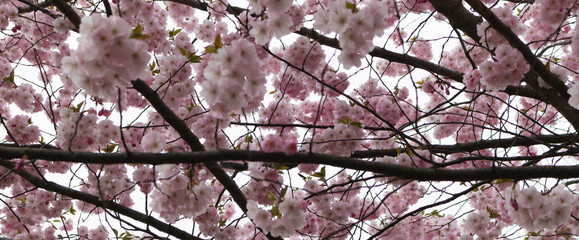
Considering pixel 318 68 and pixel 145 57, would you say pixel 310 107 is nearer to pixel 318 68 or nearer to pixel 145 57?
pixel 318 68

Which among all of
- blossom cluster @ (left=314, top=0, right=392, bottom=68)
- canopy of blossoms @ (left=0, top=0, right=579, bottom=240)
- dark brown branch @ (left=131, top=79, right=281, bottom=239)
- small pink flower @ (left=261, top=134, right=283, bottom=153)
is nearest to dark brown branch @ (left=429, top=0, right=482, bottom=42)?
canopy of blossoms @ (left=0, top=0, right=579, bottom=240)

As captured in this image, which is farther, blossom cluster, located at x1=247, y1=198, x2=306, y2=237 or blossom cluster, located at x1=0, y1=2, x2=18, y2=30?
blossom cluster, located at x1=0, y1=2, x2=18, y2=30

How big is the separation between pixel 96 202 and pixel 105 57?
219cm

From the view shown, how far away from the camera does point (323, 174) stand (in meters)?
3.65

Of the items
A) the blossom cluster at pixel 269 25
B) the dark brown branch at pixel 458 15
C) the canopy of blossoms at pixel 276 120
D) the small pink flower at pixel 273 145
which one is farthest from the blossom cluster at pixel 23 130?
the dark brown branch at pixel 458 15

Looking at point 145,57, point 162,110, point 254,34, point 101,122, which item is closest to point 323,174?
point 162,110

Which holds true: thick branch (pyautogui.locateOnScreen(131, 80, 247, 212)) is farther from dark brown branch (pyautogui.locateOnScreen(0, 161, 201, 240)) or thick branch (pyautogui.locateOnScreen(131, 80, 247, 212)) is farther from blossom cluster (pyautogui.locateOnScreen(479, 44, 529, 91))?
blossom cluster (pyautogui.locateOnScreen(479, 44, 529, 91))

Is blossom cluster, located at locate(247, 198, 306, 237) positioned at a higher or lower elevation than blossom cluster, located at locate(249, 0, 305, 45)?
lower

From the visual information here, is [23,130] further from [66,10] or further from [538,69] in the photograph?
[538,69]

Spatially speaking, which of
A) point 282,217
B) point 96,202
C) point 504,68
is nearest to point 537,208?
point 504,68

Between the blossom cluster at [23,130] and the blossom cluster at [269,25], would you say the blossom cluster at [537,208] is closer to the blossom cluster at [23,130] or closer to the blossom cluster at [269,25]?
the blossom cluster at [269,25]

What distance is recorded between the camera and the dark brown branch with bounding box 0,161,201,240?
11.6 ft

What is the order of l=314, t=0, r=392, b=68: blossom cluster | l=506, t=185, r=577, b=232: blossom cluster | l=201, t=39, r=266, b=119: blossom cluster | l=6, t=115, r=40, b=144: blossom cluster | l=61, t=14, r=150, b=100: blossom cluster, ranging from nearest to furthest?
l=61, t=14, r=150, b=100: blossom cluster
l=201, t=39, r=266, b=119: blossom cluster
l=314, t=0, r=392, b=68: blossom cluster
l=506, t=185, r=577, b=232: blossom cluster
l=6, t=115, r=40, b=144: blossom cluster

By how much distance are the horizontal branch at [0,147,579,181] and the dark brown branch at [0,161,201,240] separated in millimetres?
1468
